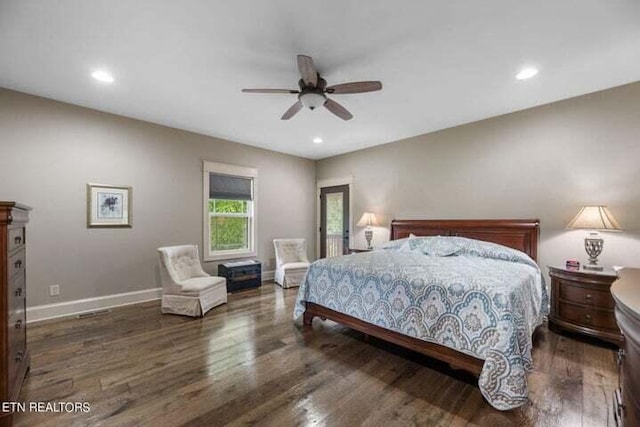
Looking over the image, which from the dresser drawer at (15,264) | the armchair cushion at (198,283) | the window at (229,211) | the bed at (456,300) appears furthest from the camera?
the window at (229,211)

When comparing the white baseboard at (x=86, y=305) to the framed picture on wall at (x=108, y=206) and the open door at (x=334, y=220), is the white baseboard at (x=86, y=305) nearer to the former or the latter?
the framed picture on wall at (x=108, y=206)

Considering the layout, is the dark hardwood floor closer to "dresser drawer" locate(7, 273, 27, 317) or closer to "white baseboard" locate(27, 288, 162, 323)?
"white baseboard" locate(27, 288, 162, 323)

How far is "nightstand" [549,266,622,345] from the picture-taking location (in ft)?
8.78

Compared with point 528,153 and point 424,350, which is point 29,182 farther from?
point 528,153

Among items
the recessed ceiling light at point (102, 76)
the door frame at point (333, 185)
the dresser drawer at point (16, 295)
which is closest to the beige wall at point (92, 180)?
the recessed ceiling light at point (102, 76)

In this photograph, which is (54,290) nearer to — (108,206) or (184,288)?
(108,206)

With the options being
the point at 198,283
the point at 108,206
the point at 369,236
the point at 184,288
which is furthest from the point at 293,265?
the point at 108,206

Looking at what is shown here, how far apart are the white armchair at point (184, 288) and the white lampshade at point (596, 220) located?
443cm

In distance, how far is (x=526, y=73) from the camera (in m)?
2.80

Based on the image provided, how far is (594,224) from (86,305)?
6115 millimetres

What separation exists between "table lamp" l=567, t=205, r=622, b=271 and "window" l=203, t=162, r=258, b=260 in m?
4.84

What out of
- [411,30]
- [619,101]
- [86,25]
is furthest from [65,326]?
[619,101]

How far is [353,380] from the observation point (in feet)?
7.08

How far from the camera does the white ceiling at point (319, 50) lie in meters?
1.98
